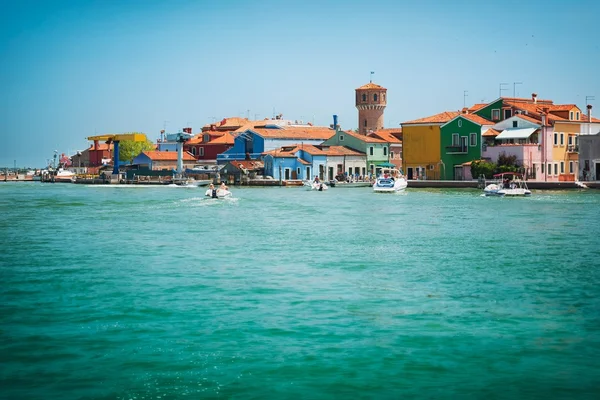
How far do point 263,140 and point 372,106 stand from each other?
56.4ft

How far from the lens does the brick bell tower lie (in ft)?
258

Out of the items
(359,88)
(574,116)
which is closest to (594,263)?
(574,116)

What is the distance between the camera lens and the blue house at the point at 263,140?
65.1 m

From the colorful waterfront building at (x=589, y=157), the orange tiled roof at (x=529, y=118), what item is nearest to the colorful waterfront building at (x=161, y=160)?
the orange tiled roof at (x=529, y=118)

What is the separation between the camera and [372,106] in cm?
7862

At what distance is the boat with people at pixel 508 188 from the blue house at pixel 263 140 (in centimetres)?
2300

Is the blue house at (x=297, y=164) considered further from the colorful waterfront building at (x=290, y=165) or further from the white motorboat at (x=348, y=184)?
the white motorboat at (x=348, y=184)

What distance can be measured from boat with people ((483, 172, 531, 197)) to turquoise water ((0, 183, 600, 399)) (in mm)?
18992

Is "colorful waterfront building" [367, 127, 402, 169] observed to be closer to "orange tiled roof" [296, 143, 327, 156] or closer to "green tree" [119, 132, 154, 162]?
"orange tiled roof" [296, 143, 327, 156]

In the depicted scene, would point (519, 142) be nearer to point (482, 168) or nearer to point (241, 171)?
point (482, 168)

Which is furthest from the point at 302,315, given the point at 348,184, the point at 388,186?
the point at 348,184

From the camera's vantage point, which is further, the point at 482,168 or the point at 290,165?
the point at 290,165

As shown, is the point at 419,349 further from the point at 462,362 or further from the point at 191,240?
the point at 191,240

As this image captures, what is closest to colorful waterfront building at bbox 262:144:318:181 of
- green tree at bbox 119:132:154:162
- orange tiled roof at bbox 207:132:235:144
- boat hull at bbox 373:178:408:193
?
orange tiled roof at bbox 207:132:235:144
